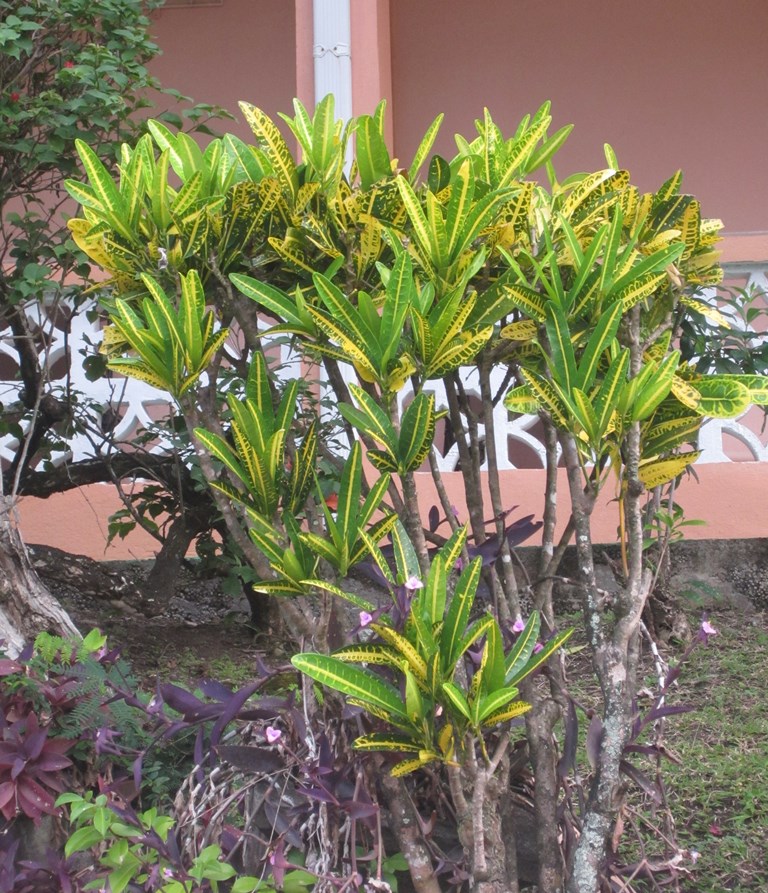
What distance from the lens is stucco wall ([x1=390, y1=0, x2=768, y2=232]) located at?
6609 mm

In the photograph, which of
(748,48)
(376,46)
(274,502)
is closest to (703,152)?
(748,48)

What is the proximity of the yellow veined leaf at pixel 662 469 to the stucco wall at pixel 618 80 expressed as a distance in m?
5.02

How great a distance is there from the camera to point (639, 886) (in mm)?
2393

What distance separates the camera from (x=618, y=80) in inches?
264

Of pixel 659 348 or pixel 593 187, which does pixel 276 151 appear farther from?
pixel 659 348

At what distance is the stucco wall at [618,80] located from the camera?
6609 mm

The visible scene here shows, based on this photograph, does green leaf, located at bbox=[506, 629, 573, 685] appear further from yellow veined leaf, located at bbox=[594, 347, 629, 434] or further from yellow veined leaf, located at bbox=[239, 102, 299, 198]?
yellow veined leaf, located at bbox=[239, 102, 299, 198]

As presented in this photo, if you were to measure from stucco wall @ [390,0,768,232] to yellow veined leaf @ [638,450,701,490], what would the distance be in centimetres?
502

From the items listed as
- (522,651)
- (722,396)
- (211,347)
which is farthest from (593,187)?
(522,651)

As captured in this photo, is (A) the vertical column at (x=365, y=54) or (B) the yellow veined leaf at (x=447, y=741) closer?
(B) the yellow veined leaf at (x=447, y=741)

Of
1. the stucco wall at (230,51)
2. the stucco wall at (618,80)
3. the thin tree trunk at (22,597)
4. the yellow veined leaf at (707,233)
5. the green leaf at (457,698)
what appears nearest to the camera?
the green leaf at (457,698)

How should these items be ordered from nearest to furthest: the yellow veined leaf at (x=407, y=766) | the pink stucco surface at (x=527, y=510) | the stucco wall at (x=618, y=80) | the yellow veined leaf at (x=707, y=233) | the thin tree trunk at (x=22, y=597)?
1. the yellow veined leaf at (x=407, y=766)
2. the yellow veined leaf at (x=707, y=233)
3. the thin tree trunk at (x=22, y=597)
4. the pink stucco surface at (x=527, y=510)
5. the stucco wall at (x=618, y=80)

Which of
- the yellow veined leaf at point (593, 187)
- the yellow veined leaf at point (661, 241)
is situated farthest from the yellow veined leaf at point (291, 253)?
the yellow veined leaf at point (661, 241)

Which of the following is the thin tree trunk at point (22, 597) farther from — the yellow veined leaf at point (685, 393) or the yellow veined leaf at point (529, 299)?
the yellow veined leaf at point (685, 393)
